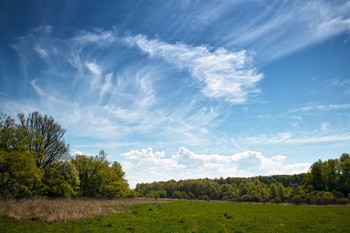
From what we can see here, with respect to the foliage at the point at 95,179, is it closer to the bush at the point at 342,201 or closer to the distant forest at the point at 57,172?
the distant forest at the point at 57,172

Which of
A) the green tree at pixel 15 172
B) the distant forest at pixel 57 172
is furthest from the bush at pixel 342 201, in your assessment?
the green tree at pixel 15 172

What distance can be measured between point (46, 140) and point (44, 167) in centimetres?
601

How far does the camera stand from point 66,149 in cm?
5934

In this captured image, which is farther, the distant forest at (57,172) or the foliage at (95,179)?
the foliage at (95,179)

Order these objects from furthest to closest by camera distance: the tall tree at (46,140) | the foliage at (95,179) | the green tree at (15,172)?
the foliage at (95,179) < the tall tree at (46,140) < the green tree at (15,172)

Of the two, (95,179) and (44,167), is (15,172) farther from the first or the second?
(95,179)

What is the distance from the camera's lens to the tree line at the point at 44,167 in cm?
3912

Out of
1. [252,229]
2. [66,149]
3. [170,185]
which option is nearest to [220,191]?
[170,185]

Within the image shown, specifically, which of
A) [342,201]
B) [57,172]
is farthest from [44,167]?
[342,201]

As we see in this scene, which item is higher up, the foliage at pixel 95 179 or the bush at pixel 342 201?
the foliage at pixel 95 179

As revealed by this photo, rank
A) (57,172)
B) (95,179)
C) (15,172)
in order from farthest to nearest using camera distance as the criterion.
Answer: (95,179) → (57,172) → (15,172)

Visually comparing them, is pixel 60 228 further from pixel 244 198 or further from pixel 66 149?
pixel 244 198

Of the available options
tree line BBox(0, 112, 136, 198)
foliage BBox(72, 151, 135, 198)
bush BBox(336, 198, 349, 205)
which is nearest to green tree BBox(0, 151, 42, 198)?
tree line BBox(0, 112, 136, 198)

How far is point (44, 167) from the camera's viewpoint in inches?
2232
